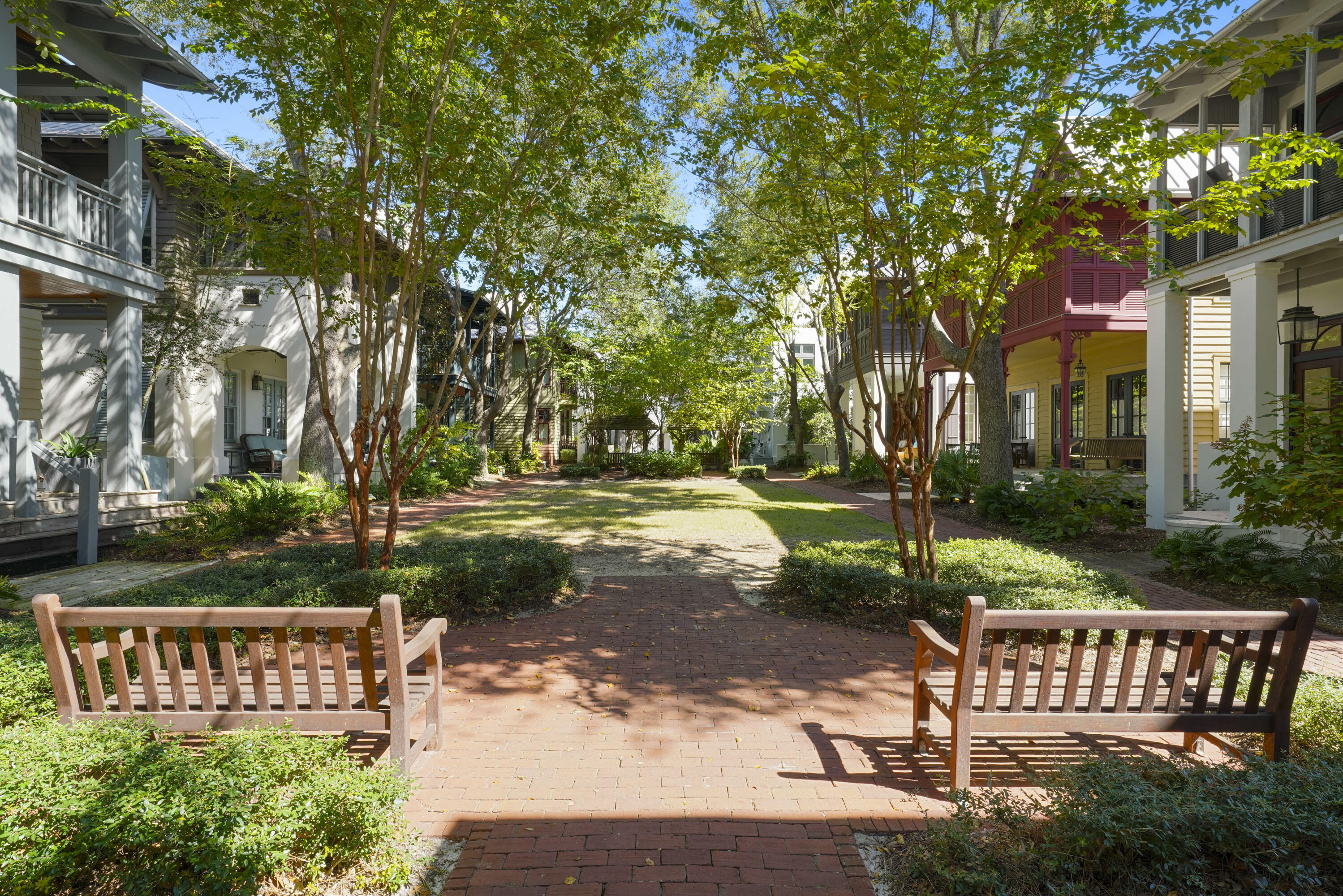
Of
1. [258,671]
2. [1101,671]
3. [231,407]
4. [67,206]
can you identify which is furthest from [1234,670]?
[231,407]

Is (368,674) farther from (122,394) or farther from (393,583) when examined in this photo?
(122,394)

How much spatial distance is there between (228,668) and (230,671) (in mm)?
16

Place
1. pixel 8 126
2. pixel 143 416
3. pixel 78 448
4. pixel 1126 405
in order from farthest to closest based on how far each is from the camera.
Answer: pixel 1126 405
pixel 143 416
pixel 78 448
pixel 8 126

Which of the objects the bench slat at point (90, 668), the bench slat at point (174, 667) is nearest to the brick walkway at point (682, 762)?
the bench slat at point (174, 667)

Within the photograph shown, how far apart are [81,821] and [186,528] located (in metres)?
9.12

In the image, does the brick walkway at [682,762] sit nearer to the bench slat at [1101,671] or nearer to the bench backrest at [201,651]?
the bench slat at [1101,671]

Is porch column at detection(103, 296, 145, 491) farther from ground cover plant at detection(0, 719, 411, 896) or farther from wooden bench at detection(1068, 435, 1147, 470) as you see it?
wooden bench at detection(1068, 435, 1147, 470)

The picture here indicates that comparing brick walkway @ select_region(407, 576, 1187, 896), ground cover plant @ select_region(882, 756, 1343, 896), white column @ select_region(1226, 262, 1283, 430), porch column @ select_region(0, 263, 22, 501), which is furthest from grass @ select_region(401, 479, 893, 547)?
ground cover plant @ select_region(882, 756, 1343, 896)

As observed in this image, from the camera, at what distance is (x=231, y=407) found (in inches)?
744

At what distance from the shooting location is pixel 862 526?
13406 mm

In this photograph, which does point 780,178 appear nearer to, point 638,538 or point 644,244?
point 644,244

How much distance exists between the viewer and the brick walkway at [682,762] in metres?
2.91

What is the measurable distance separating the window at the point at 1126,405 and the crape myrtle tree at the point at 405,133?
14360 mm

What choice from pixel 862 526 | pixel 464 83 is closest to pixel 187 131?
pixel 464 83
